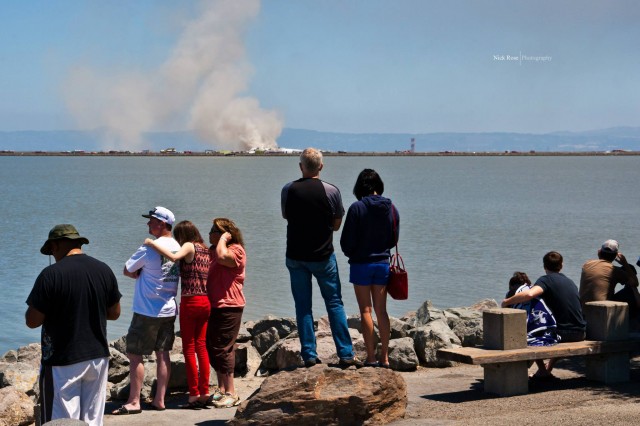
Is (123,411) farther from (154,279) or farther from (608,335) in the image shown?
(608,335)

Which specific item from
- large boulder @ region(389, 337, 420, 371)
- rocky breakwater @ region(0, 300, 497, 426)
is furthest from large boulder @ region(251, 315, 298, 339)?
large boulder @ region(389, 337, 420, 371)

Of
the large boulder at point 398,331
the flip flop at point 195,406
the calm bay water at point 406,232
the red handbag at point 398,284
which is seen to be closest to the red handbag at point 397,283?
the red handbag at point 398,284

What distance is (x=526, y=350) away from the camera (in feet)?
32.3

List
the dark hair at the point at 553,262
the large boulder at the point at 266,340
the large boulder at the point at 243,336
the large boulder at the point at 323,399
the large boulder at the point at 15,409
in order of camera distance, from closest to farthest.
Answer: the large boulder at the point at 323,399 → the large boulder at the point at 15,409 → the dark hair at the point at 553,262 → the large boulder at the point at 266,340 → the large boulder at the point at 243,336

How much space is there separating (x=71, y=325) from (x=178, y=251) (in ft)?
8.08

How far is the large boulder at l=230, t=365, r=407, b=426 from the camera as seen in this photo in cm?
869

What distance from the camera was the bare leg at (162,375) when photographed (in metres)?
9.70

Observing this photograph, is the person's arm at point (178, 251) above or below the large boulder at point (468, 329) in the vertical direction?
above

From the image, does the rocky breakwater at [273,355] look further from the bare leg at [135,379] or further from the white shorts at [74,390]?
the white shorts at [74,390]

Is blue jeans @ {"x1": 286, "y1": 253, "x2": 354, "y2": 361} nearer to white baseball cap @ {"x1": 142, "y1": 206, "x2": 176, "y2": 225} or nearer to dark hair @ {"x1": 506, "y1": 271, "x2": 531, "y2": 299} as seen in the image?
white baseball cap @ {"x1": 142, "y1": 206, "x2": 176, "y2": 225}

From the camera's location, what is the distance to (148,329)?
952 centimetres

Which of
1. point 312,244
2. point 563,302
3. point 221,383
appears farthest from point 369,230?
point 563,302

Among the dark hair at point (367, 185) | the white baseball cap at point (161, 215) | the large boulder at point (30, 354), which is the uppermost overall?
the dark hair at point (367, 185)

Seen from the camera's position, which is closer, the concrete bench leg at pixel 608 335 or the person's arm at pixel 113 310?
the person's arm at pixel 113 310
